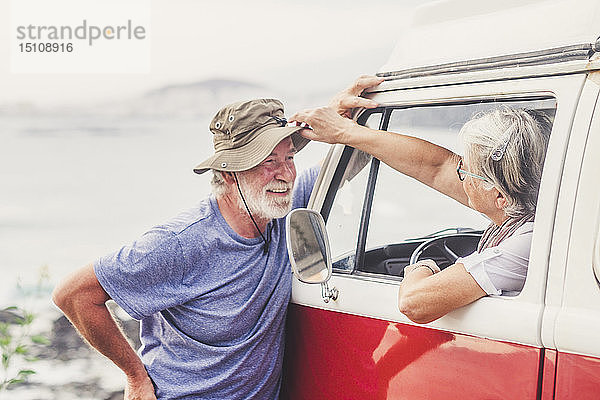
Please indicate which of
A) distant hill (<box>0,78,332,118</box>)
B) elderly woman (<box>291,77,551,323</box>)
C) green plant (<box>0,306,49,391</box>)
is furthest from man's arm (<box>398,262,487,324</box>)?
distant hill (<box>0,78,332,118</box>)

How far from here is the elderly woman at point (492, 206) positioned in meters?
2.13

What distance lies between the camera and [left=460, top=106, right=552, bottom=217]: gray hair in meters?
2.14

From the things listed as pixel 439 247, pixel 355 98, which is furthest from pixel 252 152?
pixel 439 247

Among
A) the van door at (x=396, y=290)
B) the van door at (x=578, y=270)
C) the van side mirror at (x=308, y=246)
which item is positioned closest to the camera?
the van door at (x=578, y=270)

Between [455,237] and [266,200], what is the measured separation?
749 millimetres

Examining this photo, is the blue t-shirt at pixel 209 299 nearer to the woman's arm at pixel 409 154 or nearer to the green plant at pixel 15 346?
the woman's arm at pixel 409 154

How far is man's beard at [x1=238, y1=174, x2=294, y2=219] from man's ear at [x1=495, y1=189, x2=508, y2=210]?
0.90 m

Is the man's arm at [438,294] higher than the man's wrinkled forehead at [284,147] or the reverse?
the reverse

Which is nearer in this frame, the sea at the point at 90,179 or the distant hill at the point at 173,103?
the sea at the point at 90,179

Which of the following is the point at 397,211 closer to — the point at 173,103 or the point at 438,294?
the point at 438,294


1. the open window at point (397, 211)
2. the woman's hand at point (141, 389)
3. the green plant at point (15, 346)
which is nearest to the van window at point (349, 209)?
the open window at point (397, 211)

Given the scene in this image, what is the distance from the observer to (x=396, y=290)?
2.39 meters

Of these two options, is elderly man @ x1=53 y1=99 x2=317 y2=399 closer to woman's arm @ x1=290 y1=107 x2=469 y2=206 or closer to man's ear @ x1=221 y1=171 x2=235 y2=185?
man's ear @ x1=221 y1=171 x2=235 y2=185

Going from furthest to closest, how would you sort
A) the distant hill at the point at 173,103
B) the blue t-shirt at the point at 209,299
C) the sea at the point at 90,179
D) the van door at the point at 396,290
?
the distant hill at the point at 173,103 < the sea at the point at 90,179 < the blue t-shirt at the point at 209,299 < the van door at the point at 396,290
